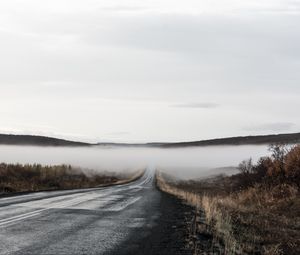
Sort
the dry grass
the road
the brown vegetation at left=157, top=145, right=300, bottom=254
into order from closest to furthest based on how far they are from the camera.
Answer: the road < the dry grass < the brown vegetation at left=157, top=145, right=300, bottom=254

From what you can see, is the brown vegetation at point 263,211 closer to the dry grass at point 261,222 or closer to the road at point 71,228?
the dry grass at point 261,222

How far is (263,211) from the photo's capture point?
22016 mm

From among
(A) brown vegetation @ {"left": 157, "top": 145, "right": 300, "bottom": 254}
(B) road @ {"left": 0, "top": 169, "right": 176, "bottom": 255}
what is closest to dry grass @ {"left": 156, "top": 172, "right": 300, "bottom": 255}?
(A) brown vegetation @ {"left": 157, "top": 145, "right": 300, "bottom": 254}

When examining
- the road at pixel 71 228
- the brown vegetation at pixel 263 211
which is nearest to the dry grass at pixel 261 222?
the brown vegetation at pixel 263 211

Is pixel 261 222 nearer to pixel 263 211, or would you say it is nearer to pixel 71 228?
pixel 263 211

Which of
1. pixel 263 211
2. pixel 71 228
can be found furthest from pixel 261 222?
pixel 71 228

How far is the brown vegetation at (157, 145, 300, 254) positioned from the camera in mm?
12852

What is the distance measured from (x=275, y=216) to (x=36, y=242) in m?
11.4

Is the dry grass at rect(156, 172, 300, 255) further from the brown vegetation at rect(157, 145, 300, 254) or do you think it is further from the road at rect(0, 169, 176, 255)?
the road at rect(0, 169, 176, 255)

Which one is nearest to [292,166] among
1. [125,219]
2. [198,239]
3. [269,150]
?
[269,150]

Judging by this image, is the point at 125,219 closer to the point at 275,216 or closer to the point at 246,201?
the point at 275,216

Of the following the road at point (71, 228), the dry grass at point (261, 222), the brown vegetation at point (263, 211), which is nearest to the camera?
the road at point (71, 228)

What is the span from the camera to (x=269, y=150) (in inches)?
1223

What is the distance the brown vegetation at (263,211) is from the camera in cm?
1285
